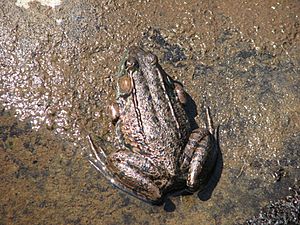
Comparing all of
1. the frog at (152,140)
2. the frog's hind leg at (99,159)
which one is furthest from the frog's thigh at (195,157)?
the frog's hind leg at (99,159)

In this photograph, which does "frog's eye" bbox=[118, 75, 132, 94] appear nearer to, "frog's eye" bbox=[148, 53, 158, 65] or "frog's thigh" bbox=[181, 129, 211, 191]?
"frog's eye" bbox=[148, 53, 158, 65]

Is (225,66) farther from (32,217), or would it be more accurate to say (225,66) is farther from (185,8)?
(32,217)

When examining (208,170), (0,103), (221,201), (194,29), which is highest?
(0,103)

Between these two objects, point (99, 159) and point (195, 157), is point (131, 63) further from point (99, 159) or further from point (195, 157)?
point (195, 157)

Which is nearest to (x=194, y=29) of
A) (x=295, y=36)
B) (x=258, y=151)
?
(x=295, y=36)

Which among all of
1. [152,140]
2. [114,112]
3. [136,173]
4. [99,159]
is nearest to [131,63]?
[114,112]

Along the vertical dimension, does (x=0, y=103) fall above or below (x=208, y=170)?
above

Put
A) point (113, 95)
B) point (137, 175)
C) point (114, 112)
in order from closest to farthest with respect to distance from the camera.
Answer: point (137, 175) < point (114, 112) < point (113, 95)

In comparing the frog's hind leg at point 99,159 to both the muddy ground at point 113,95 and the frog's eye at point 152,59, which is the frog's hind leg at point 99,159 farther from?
the frog's eye at point 152,59
